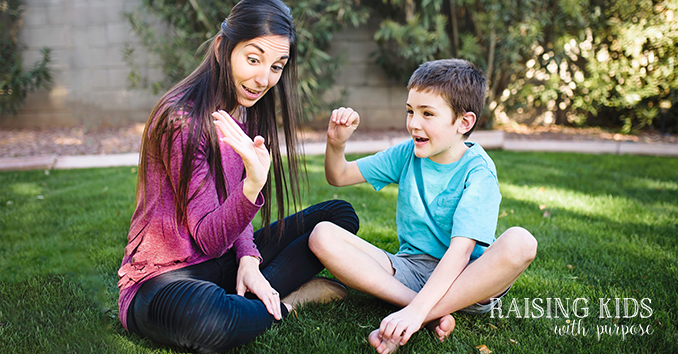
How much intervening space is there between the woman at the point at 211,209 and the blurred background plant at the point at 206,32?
3844 mm

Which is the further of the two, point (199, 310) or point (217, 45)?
point (217, 45)

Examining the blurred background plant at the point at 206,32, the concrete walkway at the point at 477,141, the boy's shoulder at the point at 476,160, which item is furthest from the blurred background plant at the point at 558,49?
the boy's shoulder at the point at 476,160

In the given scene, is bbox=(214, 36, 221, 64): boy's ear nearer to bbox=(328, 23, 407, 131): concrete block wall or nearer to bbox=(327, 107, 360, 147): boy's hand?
bbox=(327, 107, 360, 147): boy's hand

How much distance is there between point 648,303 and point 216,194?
1734mm

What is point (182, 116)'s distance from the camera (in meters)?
1.53

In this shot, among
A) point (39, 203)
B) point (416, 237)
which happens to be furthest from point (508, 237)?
point (39, 203)

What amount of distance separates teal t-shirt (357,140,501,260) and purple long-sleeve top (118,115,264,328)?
24.8 inches

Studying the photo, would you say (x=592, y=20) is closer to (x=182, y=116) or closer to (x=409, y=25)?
(x=409, y=25)

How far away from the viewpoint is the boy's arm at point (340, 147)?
183cm

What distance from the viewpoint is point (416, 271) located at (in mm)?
1816

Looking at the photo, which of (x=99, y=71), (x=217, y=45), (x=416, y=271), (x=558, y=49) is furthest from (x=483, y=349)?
(x=99, y=71)

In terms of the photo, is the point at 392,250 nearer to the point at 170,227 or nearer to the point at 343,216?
the point at 343,216

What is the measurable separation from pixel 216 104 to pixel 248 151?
1.26 ft

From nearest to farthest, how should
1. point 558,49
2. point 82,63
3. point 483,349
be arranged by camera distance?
1. point 483,349
2. point 558,49
3. point 82,63
